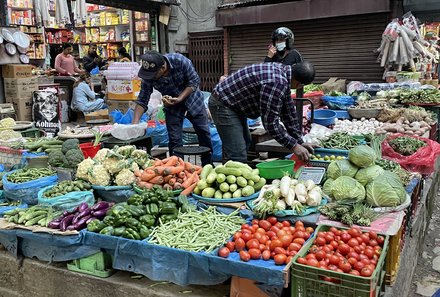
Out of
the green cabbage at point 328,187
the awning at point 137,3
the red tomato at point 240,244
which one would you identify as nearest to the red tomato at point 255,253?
the red tomato at point 240,244

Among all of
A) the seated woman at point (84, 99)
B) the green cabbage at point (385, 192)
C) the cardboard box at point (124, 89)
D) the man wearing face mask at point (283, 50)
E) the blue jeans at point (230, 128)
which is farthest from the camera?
the seated woman at point (84, 99)

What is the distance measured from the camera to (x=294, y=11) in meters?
11.1

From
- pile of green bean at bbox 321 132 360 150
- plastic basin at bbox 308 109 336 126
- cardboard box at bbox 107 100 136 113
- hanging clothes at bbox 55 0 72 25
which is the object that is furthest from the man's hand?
hanging clothes at bbox 55 0 72 25

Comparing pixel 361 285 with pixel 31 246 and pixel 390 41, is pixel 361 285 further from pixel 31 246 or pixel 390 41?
pixel 390 41

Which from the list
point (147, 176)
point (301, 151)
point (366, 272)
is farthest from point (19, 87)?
point (366, 272)

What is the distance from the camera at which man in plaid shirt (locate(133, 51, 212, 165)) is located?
5.57 meters

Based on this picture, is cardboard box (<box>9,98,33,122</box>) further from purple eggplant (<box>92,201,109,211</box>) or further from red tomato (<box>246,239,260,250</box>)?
red tomato (<box>246,239,260,250</box>)

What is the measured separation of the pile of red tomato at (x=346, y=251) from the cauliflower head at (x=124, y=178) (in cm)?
209

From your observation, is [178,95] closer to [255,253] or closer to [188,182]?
[188,182]

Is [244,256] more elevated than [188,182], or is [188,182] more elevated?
[188,182]

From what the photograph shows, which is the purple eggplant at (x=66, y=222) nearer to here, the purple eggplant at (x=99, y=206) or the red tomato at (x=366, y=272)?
the purple eggplant at (x=99, y=206)

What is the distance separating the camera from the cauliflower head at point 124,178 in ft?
13.8

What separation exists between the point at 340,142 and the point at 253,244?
2729mm

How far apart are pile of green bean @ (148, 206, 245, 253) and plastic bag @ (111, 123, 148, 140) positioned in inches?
105
